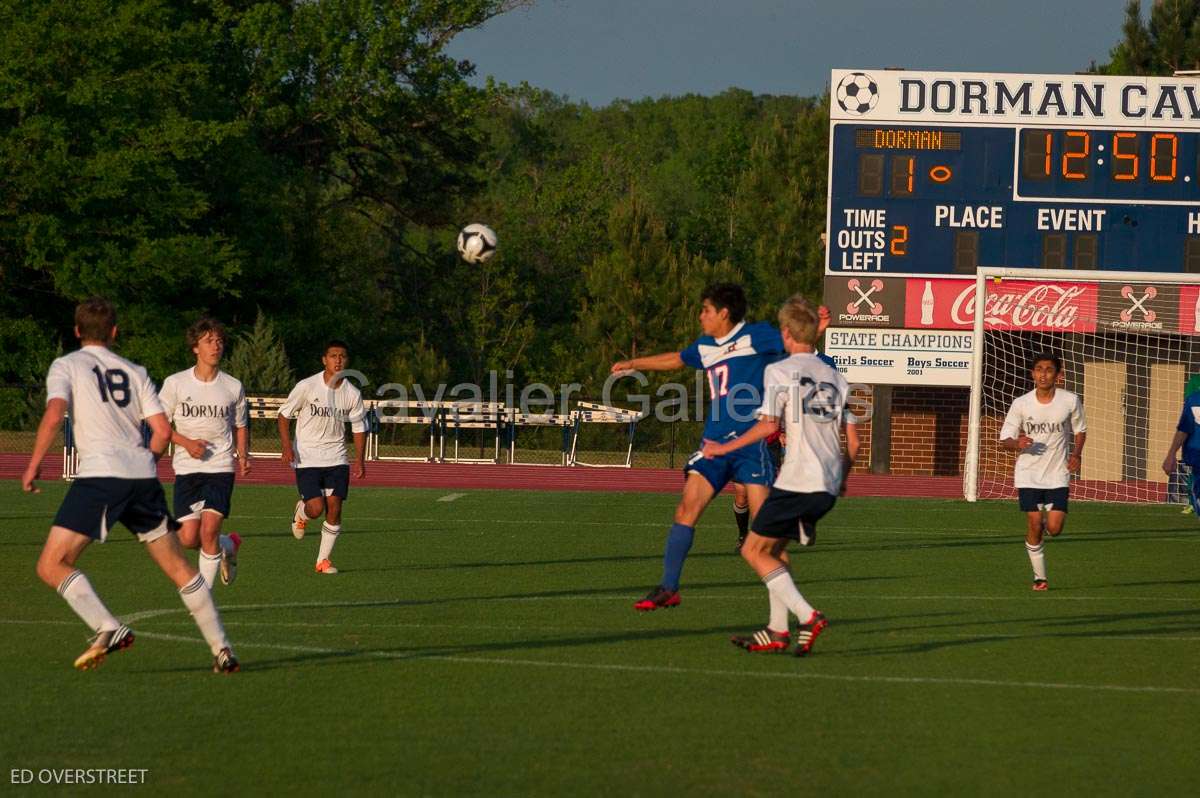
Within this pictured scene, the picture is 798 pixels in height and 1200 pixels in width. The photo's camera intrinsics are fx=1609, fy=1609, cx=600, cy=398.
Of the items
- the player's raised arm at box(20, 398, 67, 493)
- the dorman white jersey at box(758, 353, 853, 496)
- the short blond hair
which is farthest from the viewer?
the short blond hair

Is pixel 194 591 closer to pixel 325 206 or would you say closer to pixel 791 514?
pixel 791 514

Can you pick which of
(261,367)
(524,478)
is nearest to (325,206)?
(261,367)

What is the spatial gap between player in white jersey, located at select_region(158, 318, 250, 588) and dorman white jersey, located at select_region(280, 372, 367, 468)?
228 cm

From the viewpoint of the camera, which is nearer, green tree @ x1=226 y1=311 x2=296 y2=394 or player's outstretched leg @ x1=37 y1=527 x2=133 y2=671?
player's outstretched leg @ x1=37 y1=527 x2=133 y2=671

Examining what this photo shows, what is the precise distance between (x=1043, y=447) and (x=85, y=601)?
7685 millimetres

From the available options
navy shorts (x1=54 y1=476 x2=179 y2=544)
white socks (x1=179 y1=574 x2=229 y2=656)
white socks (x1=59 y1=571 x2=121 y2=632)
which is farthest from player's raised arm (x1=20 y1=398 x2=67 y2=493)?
white socks (x1=179 y1=574 x2=229 y2=656)

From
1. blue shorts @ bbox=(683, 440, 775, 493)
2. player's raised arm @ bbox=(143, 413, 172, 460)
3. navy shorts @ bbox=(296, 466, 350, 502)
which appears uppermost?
player's raised arm @ bbox=(143, 413, 172, 460)

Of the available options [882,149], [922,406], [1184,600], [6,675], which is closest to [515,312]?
[922,406]

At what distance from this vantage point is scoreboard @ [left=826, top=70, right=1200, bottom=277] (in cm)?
2661

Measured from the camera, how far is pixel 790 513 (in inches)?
337

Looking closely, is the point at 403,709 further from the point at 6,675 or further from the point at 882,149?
the point at 882,149

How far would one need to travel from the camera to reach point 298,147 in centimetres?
4966

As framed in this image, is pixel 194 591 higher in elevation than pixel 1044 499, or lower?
lower

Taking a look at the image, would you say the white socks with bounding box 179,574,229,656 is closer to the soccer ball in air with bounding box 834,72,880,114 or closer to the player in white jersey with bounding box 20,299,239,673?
the player in white jersey with bounding box 20,299,239,673
